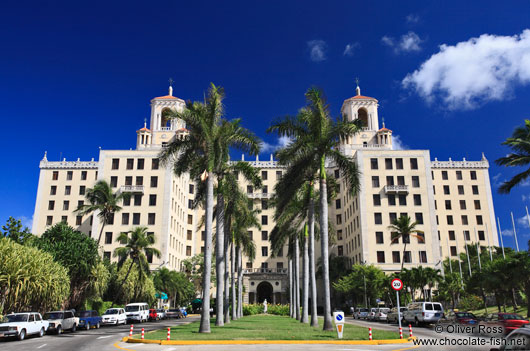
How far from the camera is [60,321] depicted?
28984mm

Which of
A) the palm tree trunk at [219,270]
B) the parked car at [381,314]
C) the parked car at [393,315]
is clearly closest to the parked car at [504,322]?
the parked car at [393,315]

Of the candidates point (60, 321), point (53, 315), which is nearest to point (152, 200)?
point (53, 315)

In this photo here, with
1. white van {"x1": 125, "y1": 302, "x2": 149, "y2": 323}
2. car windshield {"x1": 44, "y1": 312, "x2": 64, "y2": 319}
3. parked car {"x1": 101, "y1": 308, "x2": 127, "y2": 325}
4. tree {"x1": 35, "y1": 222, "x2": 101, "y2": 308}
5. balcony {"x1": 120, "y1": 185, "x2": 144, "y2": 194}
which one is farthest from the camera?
balcony {"x1": 120, "y1": 185, "x2": 144, "y2": 194}

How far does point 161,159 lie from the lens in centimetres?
2820

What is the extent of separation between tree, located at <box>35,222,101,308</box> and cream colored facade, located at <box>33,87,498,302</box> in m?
23.3

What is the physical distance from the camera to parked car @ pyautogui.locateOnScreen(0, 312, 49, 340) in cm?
2366

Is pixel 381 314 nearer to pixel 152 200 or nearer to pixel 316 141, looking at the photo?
pixel 316 141

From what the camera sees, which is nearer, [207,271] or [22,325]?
[22,325]

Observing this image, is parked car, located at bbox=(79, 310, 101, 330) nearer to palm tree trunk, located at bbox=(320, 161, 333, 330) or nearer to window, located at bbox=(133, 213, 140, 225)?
palm tree trunk, located at bbox=(320, 161, 333, 330)

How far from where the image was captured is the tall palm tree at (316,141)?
91.2 feet

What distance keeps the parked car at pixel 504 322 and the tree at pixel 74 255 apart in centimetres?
3227

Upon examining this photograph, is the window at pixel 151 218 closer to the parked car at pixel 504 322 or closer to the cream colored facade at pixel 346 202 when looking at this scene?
the cream colored facade at pixel 346 202

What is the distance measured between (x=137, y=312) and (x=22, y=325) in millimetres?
20263

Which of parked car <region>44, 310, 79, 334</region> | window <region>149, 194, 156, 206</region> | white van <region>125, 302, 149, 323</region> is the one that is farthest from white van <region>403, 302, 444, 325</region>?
window <region>149, 194, 156, 206</region>
